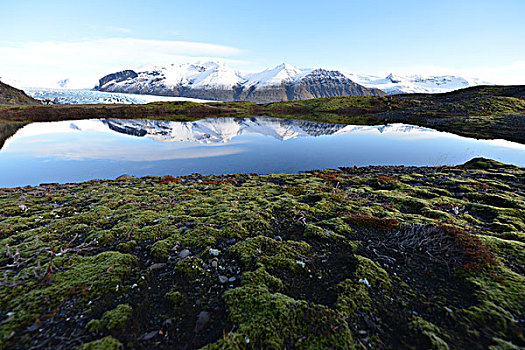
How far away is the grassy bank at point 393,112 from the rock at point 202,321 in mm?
71322

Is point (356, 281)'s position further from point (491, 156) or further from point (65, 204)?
point (491, 156)

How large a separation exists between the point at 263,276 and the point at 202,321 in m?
2.38

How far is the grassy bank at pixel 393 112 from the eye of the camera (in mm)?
71688

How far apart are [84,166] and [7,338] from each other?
34.0 meters

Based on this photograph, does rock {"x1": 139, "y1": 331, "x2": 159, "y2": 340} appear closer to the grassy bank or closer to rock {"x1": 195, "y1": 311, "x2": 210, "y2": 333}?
rock {"x1": 195, "y1": 311, "x2": 210, "y2": 333}

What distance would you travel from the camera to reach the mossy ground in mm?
5543

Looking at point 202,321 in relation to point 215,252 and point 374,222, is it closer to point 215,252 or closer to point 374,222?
point 215,252

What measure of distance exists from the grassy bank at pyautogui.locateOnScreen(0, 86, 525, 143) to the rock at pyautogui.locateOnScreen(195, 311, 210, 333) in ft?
234

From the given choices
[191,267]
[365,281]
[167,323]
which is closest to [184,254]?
[191,267]

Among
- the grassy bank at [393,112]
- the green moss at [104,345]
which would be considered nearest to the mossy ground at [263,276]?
the green moss at [104,345]

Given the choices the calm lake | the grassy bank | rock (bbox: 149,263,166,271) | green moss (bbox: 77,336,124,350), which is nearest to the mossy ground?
green moss (bbox: 77,336,124,350)

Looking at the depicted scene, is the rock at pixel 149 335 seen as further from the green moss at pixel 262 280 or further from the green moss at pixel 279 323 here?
the green moss at pixel 262 280

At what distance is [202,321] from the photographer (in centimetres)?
598

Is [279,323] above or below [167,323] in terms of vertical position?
above
